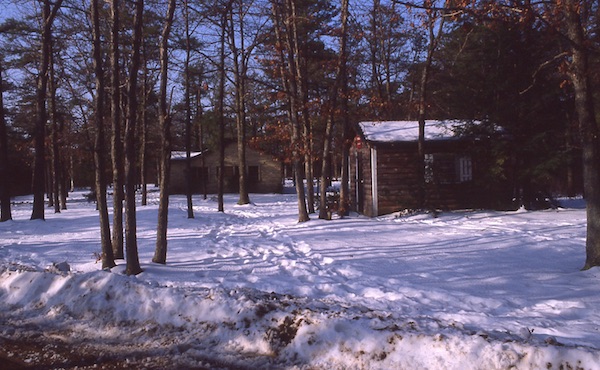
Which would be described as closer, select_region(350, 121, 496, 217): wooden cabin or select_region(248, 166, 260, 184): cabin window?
select_region(350, 121, 496, 217): wooden cabin

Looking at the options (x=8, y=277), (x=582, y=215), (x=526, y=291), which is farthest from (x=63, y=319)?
(x=582, y=215)

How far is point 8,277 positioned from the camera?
7234 millimetres

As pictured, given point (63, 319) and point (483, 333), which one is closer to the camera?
point (483, 333)

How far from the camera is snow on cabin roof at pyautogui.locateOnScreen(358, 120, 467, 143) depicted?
735 inches

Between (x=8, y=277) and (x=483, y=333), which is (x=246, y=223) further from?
(x=483, y=333)

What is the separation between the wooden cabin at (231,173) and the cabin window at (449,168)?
25571 mm

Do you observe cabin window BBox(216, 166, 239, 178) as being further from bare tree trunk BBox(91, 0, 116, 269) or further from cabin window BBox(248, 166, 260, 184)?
bare tree trunk BBox(91, 0, 116, 269)

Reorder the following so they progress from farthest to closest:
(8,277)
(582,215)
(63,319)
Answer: (582,215)
(8,277)
(63,319)

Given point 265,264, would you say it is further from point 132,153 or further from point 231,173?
point 231,173

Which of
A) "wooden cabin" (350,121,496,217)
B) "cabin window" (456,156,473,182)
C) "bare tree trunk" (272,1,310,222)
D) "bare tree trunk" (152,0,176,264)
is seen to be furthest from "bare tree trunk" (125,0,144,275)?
"cabin window" (456,156,473,182)

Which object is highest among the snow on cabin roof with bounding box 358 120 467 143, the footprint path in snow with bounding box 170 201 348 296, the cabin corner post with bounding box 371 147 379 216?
the snow on cabin roof with bounding box 358 120 467 143

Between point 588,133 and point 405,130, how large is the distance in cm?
1179

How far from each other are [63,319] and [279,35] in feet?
45.1

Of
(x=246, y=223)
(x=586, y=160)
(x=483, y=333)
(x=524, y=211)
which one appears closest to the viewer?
(x=483, y=333)
